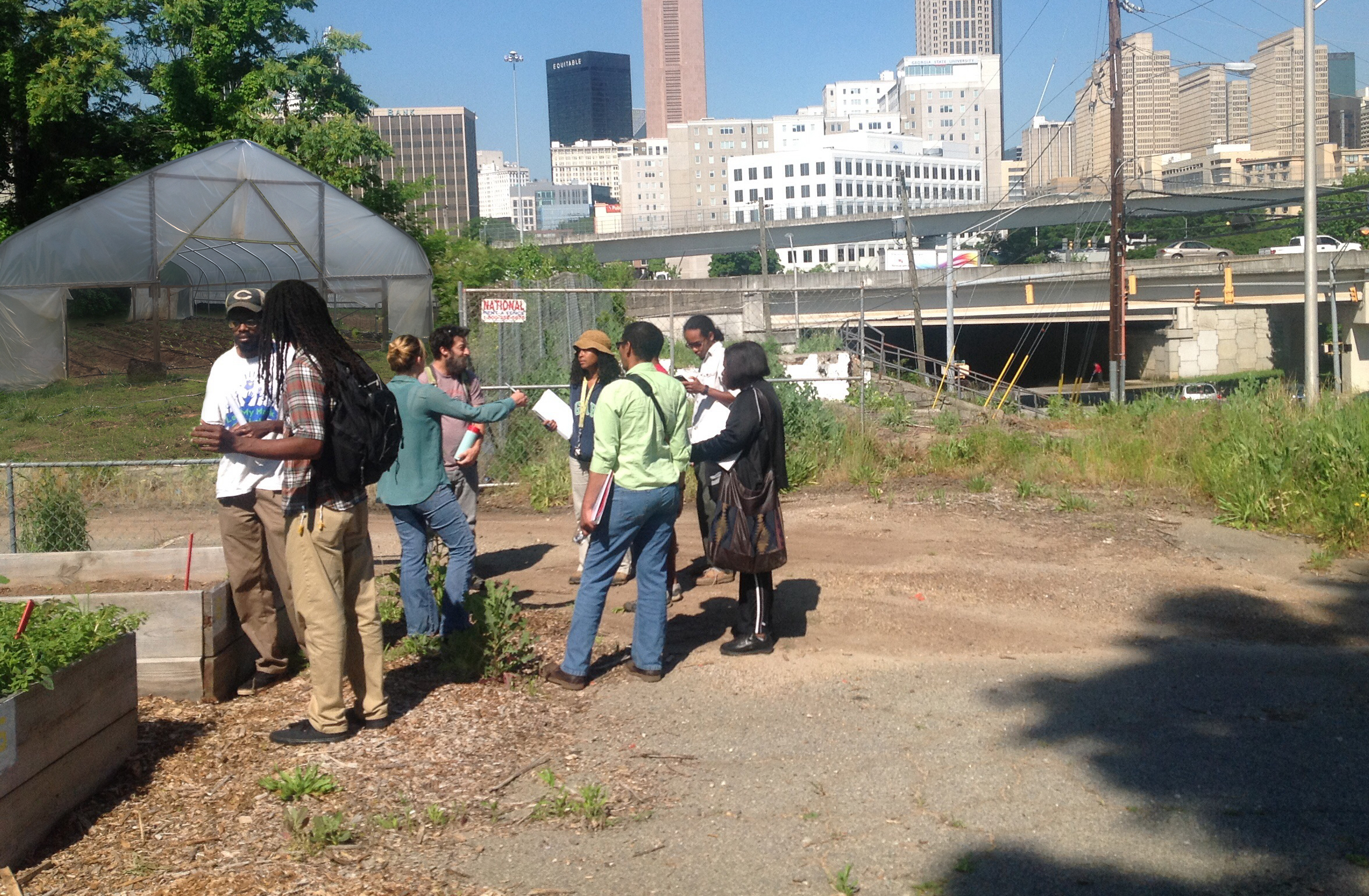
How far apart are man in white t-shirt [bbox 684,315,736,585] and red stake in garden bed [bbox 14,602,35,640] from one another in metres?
3.63

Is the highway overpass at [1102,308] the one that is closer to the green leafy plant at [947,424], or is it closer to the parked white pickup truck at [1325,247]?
the parked white pickup truck at [1325,247]

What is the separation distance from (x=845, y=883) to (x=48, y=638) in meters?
3.06

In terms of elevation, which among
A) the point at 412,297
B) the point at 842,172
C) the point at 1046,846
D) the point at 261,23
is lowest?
the point at 1046,846

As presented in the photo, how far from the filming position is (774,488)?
619 centimetres

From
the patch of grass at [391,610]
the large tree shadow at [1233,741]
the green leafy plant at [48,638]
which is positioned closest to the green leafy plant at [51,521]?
the patch of grass at [391,610]

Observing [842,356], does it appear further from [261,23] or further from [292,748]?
[292,748]

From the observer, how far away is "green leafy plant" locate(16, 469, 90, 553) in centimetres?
780

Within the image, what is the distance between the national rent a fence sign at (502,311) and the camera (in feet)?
40.1

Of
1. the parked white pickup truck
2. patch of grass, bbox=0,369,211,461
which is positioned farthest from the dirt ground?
the parked white pickup truck

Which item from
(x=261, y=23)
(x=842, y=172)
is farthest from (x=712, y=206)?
(x=261, y=23)

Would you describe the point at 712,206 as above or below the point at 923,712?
above

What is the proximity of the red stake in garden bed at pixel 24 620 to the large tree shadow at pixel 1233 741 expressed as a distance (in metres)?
3.45

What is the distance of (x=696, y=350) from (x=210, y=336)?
17.4 meters

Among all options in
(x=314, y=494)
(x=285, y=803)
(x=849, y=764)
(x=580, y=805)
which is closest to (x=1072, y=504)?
(x=849, y=764)
